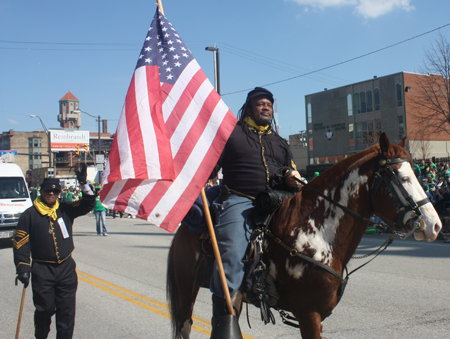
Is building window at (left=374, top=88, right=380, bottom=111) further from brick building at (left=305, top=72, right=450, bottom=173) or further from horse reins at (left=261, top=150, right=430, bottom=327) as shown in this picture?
horse reins at (left=261, top=150, right=430, bottom=327)

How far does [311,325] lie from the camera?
3045mm

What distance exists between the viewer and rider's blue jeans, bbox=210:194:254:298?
332cm

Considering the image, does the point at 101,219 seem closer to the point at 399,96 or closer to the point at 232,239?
the point at 232,239

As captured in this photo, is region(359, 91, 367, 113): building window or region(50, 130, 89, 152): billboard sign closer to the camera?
region(359, 91, 367, 113): building window

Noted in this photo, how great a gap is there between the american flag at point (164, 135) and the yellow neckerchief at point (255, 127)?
0.54 feet

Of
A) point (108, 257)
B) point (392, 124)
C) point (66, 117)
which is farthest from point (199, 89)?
point (66, 117)

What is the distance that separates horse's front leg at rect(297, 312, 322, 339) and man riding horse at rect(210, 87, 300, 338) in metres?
0.59

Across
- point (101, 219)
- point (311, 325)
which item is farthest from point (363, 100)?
point (311, 325)

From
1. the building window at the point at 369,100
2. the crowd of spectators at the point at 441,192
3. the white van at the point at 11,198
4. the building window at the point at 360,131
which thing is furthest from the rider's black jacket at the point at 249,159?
the building window at the point at 369,100

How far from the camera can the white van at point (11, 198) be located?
43.9 feet

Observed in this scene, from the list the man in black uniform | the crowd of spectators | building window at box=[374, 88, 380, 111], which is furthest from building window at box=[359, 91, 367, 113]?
the man in black uniform

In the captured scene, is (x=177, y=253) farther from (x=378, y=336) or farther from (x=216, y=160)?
(x=378, y=336)

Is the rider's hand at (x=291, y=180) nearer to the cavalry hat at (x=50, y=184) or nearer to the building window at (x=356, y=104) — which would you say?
the cavalry hat at (x=50, y=184)

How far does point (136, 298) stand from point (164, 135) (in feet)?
13.2
